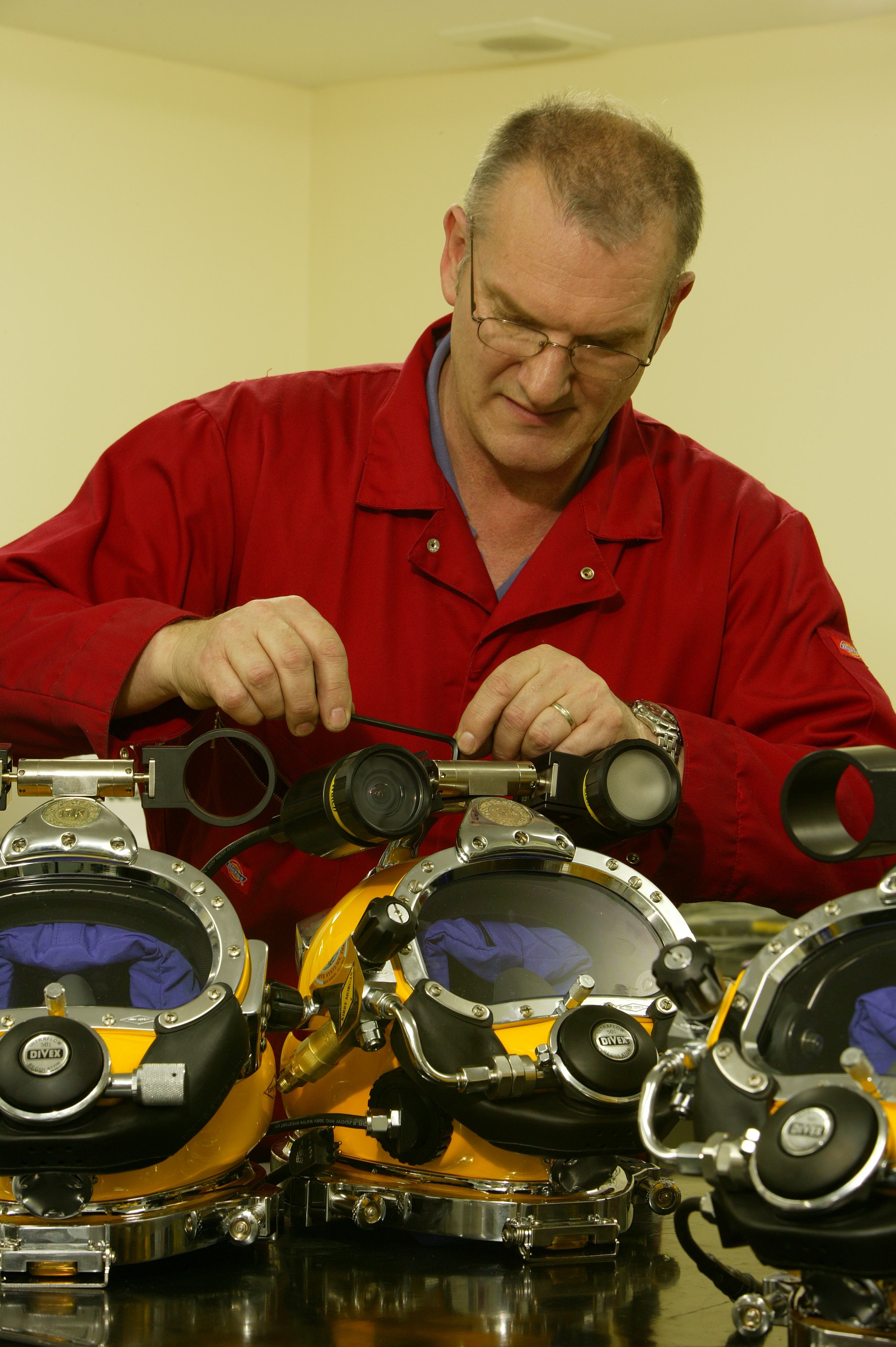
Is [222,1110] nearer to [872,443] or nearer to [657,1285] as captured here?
[657,1285]

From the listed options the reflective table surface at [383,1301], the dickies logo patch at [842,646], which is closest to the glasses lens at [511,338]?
the dickies logo patch at [842,646]

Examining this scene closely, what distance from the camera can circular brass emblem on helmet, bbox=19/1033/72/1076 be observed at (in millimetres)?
741

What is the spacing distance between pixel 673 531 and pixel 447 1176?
31.5 inches

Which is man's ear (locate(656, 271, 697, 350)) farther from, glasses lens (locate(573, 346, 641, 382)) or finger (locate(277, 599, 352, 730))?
finger (locate(277, 599, 352, 730))

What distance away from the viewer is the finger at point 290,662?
1031 millimetres

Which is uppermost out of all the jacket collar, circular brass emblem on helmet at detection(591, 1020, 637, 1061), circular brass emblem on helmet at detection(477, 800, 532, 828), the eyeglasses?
the eyeglasses

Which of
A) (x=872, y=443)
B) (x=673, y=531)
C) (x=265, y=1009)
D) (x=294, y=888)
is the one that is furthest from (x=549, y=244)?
(x=872, y=443)

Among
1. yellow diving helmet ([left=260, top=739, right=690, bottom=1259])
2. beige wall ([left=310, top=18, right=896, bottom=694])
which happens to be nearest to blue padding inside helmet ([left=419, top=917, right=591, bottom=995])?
yellow diving helmet ([left=260, top=739, right=690, bottom=1259])

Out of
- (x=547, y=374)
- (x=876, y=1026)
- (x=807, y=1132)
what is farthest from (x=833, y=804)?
(x=547, y=374)

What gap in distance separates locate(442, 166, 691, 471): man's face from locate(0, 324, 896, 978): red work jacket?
0.09m

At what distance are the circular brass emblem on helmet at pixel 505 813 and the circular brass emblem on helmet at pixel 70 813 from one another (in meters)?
0.25

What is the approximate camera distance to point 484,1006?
87 cm

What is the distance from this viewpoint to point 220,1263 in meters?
0.86

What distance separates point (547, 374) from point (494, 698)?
35 centimetres
